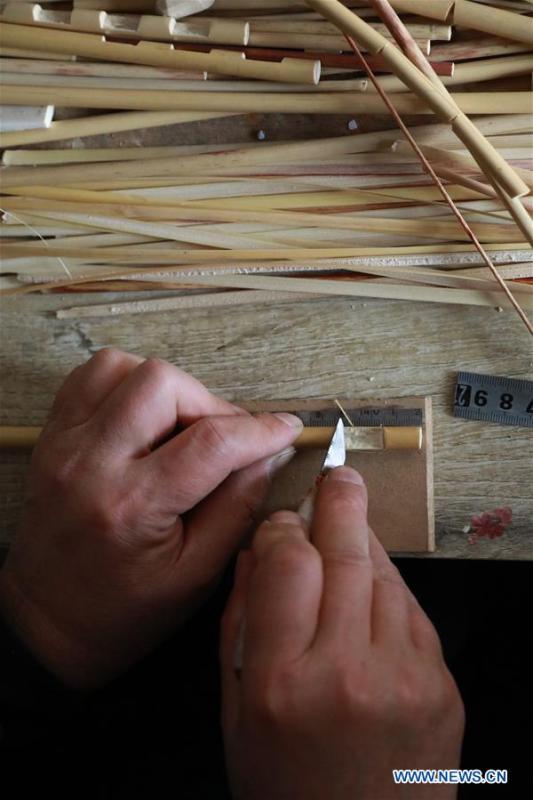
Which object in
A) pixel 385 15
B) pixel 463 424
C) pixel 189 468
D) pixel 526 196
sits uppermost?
pixel 385 15

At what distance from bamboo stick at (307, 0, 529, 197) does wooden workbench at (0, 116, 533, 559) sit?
0.19 metres

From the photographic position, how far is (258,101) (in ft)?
4.37

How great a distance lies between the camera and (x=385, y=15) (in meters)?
1.21

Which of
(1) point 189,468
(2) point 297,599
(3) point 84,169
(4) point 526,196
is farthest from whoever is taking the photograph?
(3) point 84,169

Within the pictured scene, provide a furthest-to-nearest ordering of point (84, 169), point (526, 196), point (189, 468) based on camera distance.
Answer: point (84, 169) < point (526, 196) < point (189, 468)

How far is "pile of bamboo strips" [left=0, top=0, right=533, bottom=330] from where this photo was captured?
1.30 metres

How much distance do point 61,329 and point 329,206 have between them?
1.76ft

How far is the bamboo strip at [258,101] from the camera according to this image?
4.23 ft

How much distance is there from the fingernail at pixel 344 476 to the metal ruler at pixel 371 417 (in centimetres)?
16

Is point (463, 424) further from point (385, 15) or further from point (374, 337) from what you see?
point (385, 15)

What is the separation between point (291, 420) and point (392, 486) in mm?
205

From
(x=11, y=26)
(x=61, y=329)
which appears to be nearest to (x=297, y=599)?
(x=61, y=329)

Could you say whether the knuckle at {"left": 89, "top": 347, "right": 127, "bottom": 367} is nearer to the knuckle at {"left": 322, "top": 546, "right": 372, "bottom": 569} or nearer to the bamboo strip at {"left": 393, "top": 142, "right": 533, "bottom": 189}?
the knuckle at {"left": 322, "top": 546, "right": 372, "bottom": 569}

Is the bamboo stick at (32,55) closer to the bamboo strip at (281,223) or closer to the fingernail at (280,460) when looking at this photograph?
the bamboo strip at (281,223)
